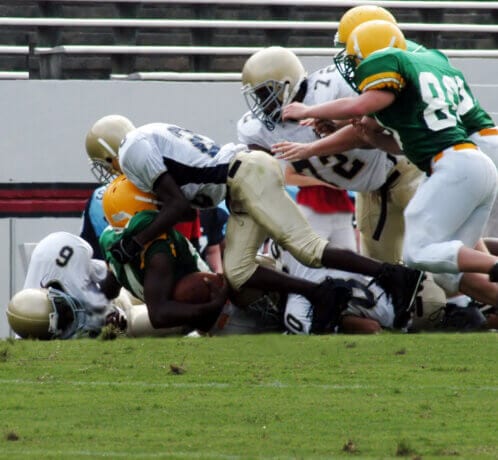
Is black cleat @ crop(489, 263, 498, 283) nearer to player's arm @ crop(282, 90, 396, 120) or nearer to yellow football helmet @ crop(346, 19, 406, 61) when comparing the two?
player's arm @ crop(282, 90, 396, 120)

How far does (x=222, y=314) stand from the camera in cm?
688

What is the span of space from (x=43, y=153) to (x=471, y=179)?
181 inches

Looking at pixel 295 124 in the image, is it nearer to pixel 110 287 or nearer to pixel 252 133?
pixel 252 133

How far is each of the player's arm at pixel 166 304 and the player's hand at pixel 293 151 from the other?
704 millimetres

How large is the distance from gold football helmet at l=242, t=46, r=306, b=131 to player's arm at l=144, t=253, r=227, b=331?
3.48 ft

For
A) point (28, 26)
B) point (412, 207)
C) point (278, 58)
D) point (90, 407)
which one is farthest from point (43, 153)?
point (90, 407)

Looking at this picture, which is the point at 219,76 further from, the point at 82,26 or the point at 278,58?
the point at 278,58

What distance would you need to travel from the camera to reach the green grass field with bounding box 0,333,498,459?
4.17 m

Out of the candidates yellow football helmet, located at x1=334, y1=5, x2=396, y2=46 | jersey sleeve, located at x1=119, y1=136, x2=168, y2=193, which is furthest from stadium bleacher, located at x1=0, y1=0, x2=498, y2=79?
jersey sleeve, located at x1=119, y1=136, x2=168, y2=193

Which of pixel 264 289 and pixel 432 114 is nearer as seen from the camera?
pixel 432 114

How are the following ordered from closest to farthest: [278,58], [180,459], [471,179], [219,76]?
1. [180,459]
2. [471,179]
3. [278,58]
4. [219,76]

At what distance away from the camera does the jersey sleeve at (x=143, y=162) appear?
21.9ft

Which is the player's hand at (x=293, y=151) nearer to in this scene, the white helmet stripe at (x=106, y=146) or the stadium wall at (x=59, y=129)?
the white helmet stripe at (x=106, y=146)

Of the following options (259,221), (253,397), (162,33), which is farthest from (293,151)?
(162,33)
